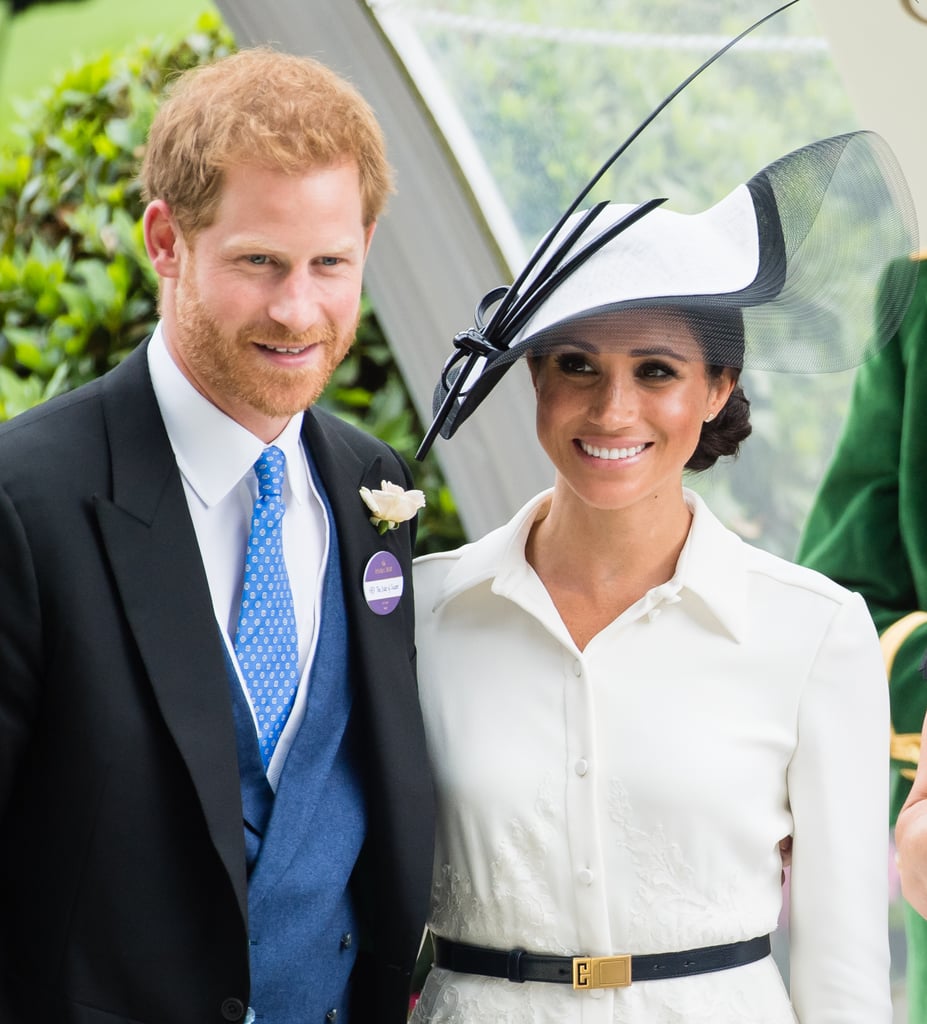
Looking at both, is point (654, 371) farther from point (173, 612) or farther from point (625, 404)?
point (173, 612)

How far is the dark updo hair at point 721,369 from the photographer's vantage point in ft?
6.59

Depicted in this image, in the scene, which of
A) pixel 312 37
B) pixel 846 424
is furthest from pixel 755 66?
pixel 846 424

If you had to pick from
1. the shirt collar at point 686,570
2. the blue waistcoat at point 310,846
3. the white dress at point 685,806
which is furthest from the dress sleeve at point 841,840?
the blue waistcoat at point 310,846

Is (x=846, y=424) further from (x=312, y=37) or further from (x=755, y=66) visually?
(x=312, y=37)

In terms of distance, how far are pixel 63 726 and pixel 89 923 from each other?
231 mm

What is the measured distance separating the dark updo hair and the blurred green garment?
22 centimetres

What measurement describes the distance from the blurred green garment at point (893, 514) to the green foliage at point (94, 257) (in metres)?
1.91

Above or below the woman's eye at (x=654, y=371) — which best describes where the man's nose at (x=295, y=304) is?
above

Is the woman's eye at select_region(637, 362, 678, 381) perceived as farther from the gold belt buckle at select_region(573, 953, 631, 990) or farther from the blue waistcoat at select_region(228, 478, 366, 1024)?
the gold belt buckle at select_region(573, 953, 631, 990)

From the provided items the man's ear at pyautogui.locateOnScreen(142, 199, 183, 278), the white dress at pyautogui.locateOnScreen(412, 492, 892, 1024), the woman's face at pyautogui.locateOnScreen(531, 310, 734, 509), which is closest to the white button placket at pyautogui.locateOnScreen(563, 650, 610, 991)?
the white dress at pyautogui.locateOnScreen(412, 492, 892, 1024)

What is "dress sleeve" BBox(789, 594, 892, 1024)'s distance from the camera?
2.00 m

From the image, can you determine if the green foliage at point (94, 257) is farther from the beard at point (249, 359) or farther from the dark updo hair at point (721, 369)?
the beard at point (249, 359)

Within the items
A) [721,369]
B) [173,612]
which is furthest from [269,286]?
[721,369]

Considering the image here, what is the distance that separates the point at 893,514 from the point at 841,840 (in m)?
0.61
